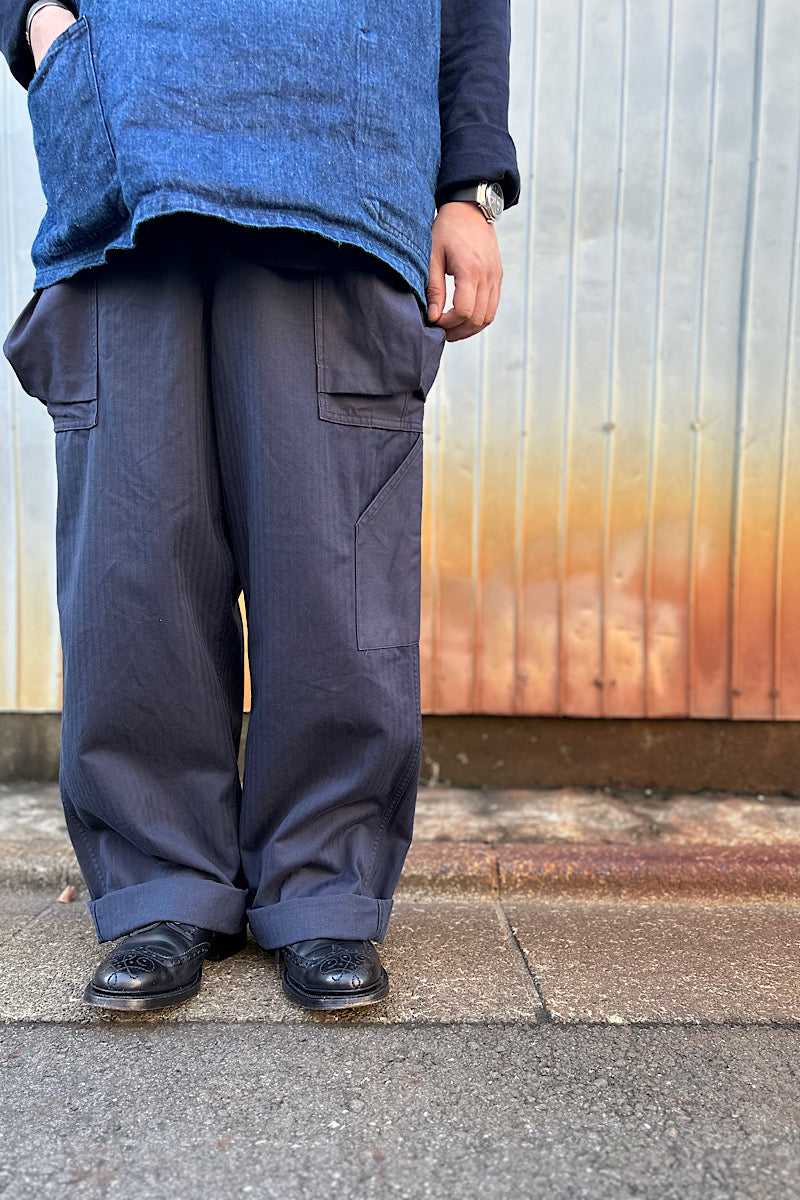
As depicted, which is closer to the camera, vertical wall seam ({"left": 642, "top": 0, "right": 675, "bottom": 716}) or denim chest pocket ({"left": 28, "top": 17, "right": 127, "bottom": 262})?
denim chest pocket ({"left": 28, "top": 17, "right": 127, "bottom": 262})

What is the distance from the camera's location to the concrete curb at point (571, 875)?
159 cm

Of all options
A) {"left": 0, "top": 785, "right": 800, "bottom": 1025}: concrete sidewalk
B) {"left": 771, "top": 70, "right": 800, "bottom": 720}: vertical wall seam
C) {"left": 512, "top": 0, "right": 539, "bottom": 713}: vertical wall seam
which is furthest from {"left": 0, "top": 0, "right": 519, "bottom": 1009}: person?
{"left": 771, "top": 70, "right": 800, "bottom": 720}: vertical wall seam

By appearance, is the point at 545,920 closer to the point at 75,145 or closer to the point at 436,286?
the point at 436,286

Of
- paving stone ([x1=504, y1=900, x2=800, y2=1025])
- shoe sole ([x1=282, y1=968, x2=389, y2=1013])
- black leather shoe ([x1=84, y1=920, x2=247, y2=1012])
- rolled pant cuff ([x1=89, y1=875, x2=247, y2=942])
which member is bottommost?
paving stone ([x1=504, y1=900, x2=800, y2=1025])

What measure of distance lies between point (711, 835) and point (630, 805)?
23 centimetres

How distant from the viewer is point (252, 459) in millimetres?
1152

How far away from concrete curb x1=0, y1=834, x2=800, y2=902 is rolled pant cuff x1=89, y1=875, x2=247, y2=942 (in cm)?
49

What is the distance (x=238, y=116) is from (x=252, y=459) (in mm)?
403

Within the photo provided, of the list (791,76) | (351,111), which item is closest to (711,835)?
(351,111)

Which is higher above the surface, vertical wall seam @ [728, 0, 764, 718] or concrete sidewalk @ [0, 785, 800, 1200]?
vertical wall seam @ [728, 0, 764, 718]

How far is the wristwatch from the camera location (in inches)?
48.9

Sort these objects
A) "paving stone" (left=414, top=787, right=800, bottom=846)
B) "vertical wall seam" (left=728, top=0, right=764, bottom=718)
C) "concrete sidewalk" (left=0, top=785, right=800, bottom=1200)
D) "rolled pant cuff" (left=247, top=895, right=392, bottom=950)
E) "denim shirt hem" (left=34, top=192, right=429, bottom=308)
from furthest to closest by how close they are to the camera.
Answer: "vertical wall seam" (left=728, top=0, right=764, bottom=718) < "paving stone" (left=414, top=787, right=800, bottom=846) < "rolled pant cuff" (left=247, top=895, right=392, bottom=950) < "denim shirt hem" (left=34, top=192, right=429, bottom=308) < "concrete sidewalk" (left=0, top=785, right=800, bottom=1200)

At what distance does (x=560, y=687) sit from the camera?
2.10 meters

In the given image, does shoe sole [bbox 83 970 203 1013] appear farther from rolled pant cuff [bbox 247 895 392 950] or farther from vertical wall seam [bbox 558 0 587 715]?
vertical wall seam [bbox 558 0 587 715]
